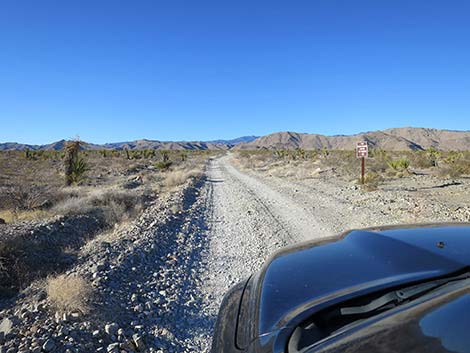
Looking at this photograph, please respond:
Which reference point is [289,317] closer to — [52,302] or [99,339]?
[99,339]

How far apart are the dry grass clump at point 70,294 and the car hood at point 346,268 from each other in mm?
2863

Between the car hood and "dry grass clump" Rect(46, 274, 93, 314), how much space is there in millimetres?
2863

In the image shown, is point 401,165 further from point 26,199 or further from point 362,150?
point 26,199

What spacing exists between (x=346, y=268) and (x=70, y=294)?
366 centimetres

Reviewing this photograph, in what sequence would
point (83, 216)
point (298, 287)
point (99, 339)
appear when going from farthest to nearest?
1. point (83, 216)
2. point (99, 339)
3. point (298, 287)

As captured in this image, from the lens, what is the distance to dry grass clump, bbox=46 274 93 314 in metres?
4.21

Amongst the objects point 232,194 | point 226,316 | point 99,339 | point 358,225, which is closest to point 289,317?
point 226,316

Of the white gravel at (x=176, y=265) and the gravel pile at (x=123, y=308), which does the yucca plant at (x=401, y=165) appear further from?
the gravel pile at (x=123, y=308)

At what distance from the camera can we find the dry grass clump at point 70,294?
13.8ft

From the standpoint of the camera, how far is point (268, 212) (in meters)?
11.0

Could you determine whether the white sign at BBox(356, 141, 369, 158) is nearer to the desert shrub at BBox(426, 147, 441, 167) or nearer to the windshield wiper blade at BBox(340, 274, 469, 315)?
the windshield wiper blade at BBox(340, 274, 469, 315)

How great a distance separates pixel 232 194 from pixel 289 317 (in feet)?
46.4

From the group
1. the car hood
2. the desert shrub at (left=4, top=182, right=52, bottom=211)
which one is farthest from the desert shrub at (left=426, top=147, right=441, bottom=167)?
the car hood

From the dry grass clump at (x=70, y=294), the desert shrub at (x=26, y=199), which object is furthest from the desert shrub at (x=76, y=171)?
the dry grass clump at (x=70, y=294)
